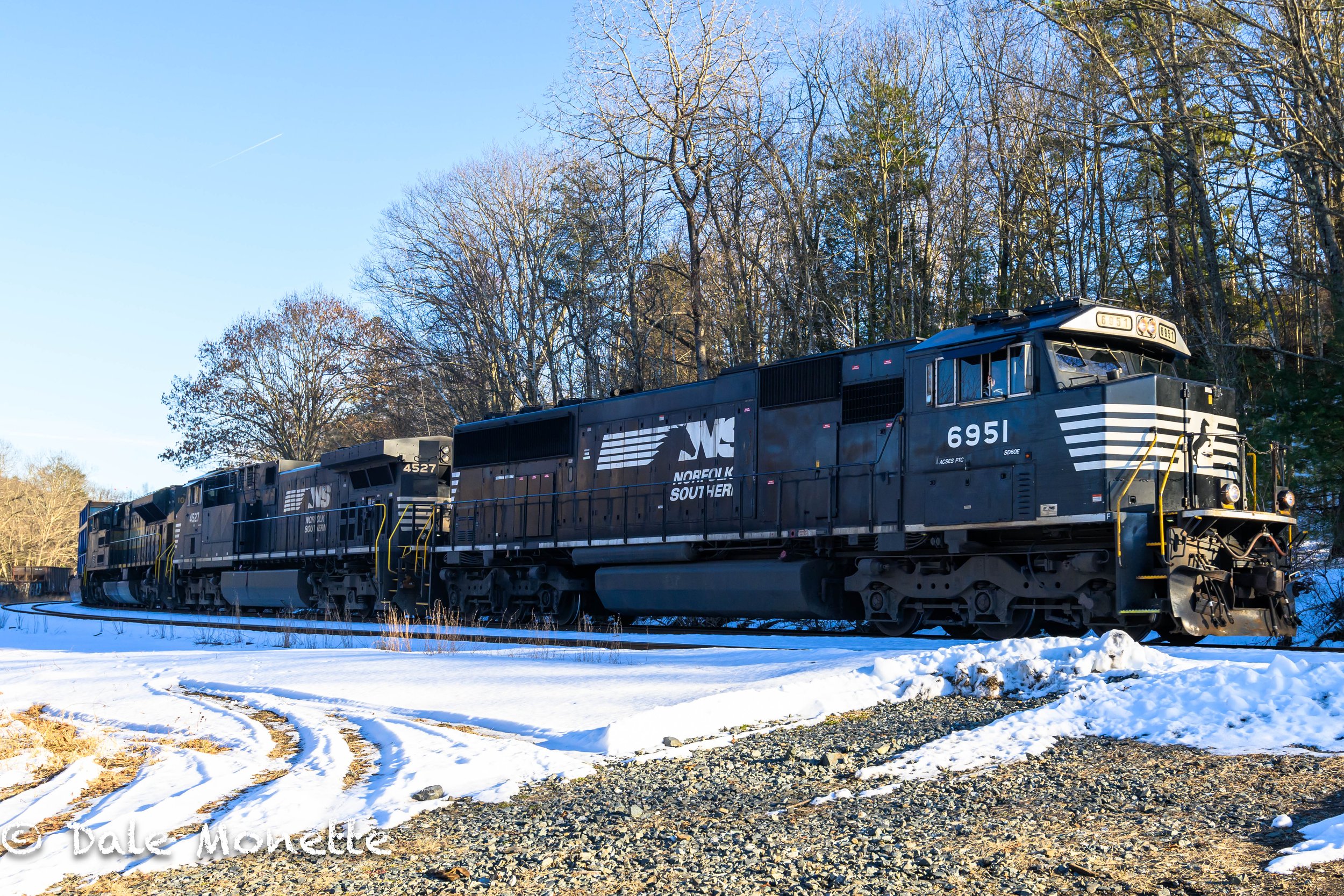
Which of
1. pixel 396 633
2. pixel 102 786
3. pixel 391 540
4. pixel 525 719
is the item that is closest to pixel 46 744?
pixel 102 786

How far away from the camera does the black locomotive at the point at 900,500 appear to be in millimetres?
11258

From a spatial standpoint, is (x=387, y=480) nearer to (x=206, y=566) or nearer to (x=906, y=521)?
(x=206, y=566)

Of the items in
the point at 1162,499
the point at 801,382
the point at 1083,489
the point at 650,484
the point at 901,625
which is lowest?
the point at 901,625

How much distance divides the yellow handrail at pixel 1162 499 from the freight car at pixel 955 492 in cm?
3

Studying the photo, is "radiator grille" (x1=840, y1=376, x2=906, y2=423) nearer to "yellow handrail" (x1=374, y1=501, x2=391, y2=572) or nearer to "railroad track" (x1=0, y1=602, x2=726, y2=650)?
"railroad track" (x1=0, y1=602, x2=726, y2=650)

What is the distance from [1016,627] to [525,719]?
6.83 m

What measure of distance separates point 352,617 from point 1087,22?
1888 cm

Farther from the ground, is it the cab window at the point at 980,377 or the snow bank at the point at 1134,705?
the cab window at the point at 980,377

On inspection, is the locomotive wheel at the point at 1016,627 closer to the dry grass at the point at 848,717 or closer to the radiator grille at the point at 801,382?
the radiator grille at the point at 801,382

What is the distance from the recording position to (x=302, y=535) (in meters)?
25.4

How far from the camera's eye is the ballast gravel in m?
3.94

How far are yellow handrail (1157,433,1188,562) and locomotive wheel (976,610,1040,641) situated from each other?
71.5 inches

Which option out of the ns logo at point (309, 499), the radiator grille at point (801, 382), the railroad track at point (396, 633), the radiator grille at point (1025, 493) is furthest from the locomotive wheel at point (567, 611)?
the radiator grille at point (1025, 493)

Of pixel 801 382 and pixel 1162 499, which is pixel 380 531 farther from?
pixel 1162 499
